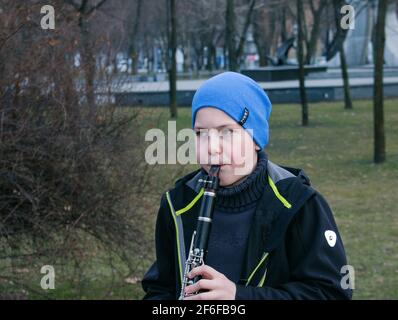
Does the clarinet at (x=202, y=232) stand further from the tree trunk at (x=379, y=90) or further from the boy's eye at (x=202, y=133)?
the tree trunk at (x=379, y=90)

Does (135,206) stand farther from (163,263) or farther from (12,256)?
(163,263)

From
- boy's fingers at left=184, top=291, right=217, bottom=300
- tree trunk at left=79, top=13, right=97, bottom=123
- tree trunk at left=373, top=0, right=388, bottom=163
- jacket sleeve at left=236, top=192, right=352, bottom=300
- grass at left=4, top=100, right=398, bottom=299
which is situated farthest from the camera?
tree trunk at left=373, top=0, right=388, bottom=163

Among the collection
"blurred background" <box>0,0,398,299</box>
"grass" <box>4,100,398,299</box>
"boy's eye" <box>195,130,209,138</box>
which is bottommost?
"grass" <box>4,100,398,299</box>

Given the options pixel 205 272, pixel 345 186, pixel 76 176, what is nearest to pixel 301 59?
pixel 345 186

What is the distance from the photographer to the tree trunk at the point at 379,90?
14.8 meters

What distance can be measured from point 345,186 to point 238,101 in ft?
35.8

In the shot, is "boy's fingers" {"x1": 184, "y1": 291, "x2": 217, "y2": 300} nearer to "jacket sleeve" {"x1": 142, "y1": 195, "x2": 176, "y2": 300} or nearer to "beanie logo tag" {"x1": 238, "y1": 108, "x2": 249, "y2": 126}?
"jacket sleeve" {"x1": 142, "y1": 195, "x2": 176, "y2": 300}

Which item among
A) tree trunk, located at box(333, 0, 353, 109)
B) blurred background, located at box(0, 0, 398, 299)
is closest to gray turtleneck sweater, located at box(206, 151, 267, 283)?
blurred background, located at box(0, 0, 398, 299)

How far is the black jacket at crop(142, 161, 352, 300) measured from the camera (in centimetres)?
235

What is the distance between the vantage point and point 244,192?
2.47 meters

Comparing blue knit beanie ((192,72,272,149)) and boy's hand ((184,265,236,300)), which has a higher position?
blue knit beanie ((192,72,272,149))

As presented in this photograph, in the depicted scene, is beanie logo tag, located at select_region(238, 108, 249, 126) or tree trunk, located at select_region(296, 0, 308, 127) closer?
beanie logo tag, located at select_region(238, 108, 249, 126)

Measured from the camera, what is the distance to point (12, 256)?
6.92 meters
